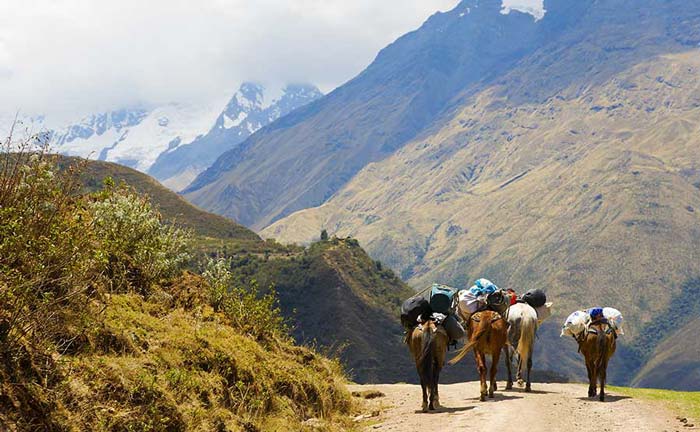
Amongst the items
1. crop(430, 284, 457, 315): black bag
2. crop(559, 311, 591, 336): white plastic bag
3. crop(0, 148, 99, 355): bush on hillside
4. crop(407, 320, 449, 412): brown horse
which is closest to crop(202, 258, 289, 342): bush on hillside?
crop(407, 320, 449, 412): brown horse

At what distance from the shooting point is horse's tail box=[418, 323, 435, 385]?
2033 cm

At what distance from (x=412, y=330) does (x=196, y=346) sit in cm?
728

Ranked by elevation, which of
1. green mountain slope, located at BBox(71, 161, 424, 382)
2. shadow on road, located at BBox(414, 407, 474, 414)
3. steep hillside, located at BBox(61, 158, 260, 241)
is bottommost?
shadow on road, located at BBox(414, 407, 474, 414)

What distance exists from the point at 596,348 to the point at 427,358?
20.2ft

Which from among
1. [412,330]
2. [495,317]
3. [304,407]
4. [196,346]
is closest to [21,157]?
[196,346]

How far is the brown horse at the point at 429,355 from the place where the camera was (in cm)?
2034

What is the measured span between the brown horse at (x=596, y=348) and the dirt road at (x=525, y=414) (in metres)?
0.78

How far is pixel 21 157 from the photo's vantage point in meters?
14.5

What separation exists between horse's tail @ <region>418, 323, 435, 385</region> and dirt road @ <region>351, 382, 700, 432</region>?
0.98 meters

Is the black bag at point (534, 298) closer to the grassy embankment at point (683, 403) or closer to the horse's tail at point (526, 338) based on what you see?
the horse's tail at point (526, 338)

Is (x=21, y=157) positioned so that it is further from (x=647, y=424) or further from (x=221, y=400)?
(x=647, y=424)

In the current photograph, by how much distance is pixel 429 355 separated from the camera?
67.2 ft

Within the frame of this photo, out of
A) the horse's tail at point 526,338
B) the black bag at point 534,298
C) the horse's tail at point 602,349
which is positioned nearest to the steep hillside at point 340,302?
the black bag at point 534,298

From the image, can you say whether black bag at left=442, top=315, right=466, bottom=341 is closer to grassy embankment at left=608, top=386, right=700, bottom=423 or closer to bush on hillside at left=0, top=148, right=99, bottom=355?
grassy embankment at left=608, top=386, right=700, bottom=423
